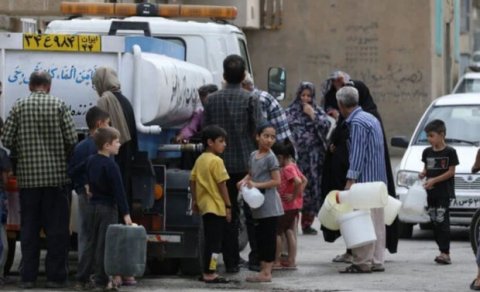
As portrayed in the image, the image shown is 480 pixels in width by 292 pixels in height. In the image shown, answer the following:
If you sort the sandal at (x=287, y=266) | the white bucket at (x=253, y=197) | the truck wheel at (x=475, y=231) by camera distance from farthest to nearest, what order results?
the sandal at (x=287, y=266)
the truck wheel at (x=475, y=231)
the white bucket at (x=253, y=197)

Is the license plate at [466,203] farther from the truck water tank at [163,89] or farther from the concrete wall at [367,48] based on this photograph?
the concrete wall at [367,48]

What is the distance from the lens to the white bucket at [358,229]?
1386 centimetres

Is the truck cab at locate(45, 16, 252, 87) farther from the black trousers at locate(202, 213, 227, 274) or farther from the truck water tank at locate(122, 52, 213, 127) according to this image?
the black trousers at locate(202, 213, 227, 274)

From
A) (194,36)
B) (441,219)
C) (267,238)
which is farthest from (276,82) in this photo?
(267,238)

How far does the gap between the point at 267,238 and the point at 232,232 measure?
425mm

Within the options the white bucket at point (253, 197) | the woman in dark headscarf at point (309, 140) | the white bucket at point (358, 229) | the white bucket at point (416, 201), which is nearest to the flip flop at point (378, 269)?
the white bucket at point (358, 229)

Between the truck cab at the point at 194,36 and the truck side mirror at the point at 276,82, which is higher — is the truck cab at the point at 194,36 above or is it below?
above

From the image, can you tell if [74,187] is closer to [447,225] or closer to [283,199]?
[283,199]

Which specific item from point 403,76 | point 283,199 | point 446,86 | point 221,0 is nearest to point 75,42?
point 283,199

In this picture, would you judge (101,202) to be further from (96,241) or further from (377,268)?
(377,268)

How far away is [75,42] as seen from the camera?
1287cm

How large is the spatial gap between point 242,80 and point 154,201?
1596 mm

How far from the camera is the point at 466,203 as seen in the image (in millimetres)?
17219

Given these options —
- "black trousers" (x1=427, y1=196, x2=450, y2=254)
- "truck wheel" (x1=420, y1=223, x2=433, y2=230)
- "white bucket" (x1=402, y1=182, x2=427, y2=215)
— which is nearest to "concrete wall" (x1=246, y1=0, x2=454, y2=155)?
"truck wheel" (x1=420, y1=223, x2=433, y2=230)
